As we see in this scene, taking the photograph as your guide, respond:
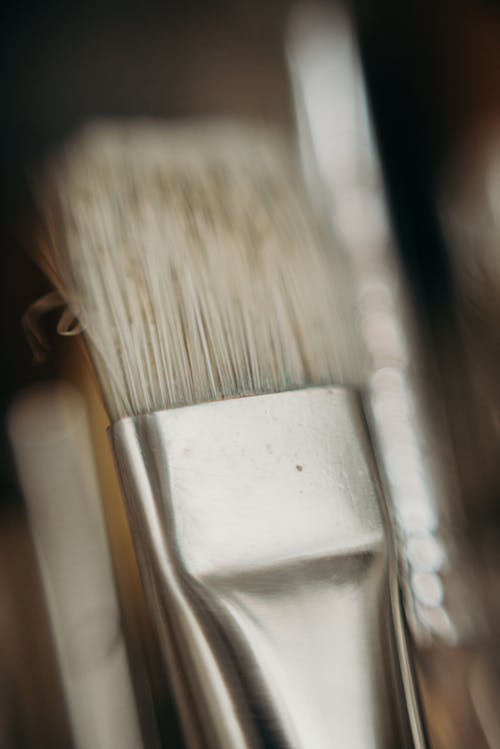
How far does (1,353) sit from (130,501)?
0.46ft

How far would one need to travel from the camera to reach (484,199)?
1.58 feet

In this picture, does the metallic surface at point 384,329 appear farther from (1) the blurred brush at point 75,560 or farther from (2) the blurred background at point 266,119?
(1) the blurred brush at point 75,560

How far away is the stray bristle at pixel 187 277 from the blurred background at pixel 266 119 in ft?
0.26

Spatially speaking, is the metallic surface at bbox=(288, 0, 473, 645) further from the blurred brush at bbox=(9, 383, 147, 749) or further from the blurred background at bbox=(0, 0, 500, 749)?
the blurred brush at bbox=(9, 383, 147, 749)

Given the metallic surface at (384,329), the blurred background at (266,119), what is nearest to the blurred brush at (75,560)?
the blurred background at (266,119)

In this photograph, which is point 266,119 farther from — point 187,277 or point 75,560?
point 75,560

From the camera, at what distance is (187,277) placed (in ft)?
1.17

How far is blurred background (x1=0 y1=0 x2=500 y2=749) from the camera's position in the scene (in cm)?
41

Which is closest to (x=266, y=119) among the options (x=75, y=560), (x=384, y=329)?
(x=384, y=329)

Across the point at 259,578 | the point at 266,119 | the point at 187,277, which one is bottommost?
the point at 259,578

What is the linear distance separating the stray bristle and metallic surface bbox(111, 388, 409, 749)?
3cm

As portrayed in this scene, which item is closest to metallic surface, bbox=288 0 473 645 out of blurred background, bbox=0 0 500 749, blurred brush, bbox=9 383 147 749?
blurred background, bbox=0 0 500 749

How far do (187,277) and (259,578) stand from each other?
135mm

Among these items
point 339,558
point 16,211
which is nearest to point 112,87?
point 16,211
